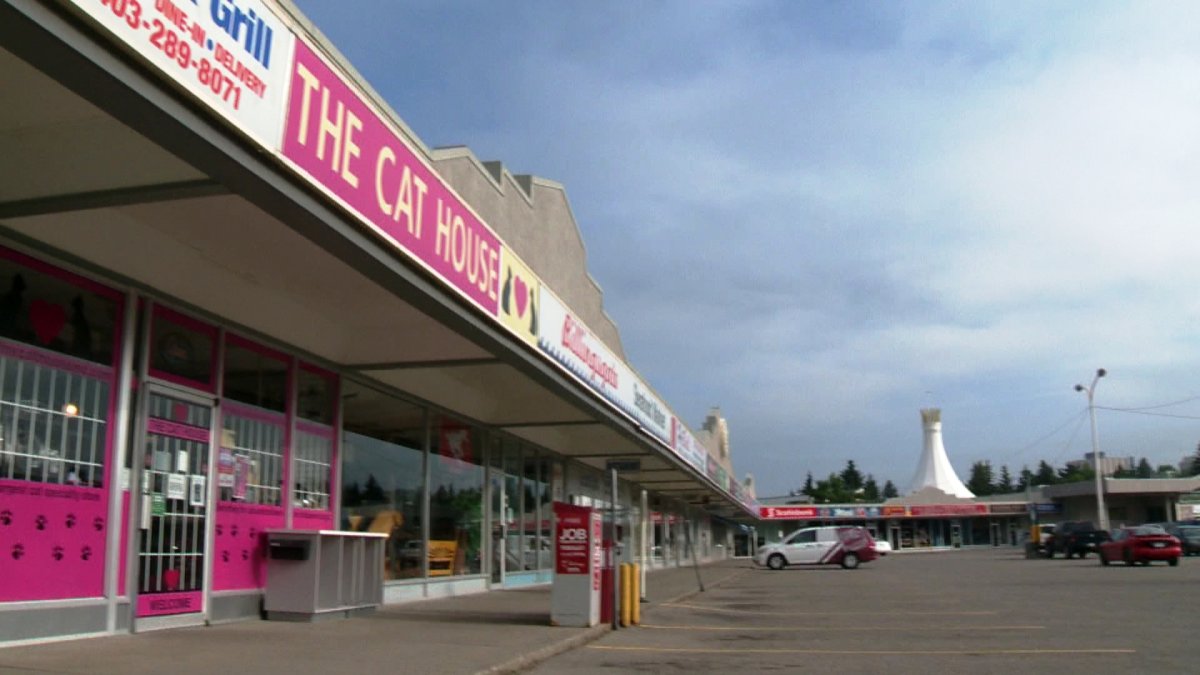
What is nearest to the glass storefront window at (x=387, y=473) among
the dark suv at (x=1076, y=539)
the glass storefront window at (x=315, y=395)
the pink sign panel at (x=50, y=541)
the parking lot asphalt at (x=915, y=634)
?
the glass storefront window at (x=315, y=395)

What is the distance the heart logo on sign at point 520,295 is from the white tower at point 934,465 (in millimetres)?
97192

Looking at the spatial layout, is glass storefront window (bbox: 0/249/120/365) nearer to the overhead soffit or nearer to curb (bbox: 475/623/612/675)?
the overhead soffit

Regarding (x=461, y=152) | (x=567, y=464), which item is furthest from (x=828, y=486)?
(x=461, y=152)

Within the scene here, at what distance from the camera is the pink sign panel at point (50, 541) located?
9.02 metres

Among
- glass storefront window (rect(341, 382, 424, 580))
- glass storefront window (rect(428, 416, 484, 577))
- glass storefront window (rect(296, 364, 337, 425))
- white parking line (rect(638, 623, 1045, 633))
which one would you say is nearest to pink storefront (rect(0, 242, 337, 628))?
glass storefront window (rect(296, 364, 337, 425))

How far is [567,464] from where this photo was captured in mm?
28172

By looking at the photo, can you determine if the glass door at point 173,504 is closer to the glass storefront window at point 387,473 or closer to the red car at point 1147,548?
the glass storefront window at point 387,473

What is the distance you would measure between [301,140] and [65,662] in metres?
4.57

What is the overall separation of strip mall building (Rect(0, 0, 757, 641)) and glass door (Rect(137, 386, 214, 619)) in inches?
1.2

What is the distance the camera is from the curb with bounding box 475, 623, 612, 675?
30.9 ft

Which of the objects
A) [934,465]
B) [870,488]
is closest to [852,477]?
[870,488]

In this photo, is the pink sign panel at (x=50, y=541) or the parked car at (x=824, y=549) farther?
the parked car at (x=824, y=549)

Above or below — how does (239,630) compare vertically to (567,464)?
below

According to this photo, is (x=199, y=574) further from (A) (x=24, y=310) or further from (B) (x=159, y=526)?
(A) (x=24, y=310)
